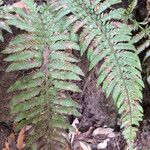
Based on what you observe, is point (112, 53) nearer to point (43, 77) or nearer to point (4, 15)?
point (43, 77)

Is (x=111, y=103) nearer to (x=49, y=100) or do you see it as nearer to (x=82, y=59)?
(x=82, y=59)

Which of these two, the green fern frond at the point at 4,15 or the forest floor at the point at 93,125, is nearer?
the green fern frond at the point at 4,15

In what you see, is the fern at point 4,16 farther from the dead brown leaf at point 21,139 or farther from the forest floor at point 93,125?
the dead brown leaf at point 21,139

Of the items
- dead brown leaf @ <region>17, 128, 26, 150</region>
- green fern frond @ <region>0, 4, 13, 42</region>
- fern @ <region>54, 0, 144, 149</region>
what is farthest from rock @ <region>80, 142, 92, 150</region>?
green fern frond @ <region>0, 4, 13, 42</region>

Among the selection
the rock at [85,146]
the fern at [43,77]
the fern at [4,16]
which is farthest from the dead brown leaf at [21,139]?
the fern at [4,16]

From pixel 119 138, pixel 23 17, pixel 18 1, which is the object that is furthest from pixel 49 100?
pixel 119 138

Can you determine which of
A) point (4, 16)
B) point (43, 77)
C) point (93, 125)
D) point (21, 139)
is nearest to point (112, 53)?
point (43, 77)
